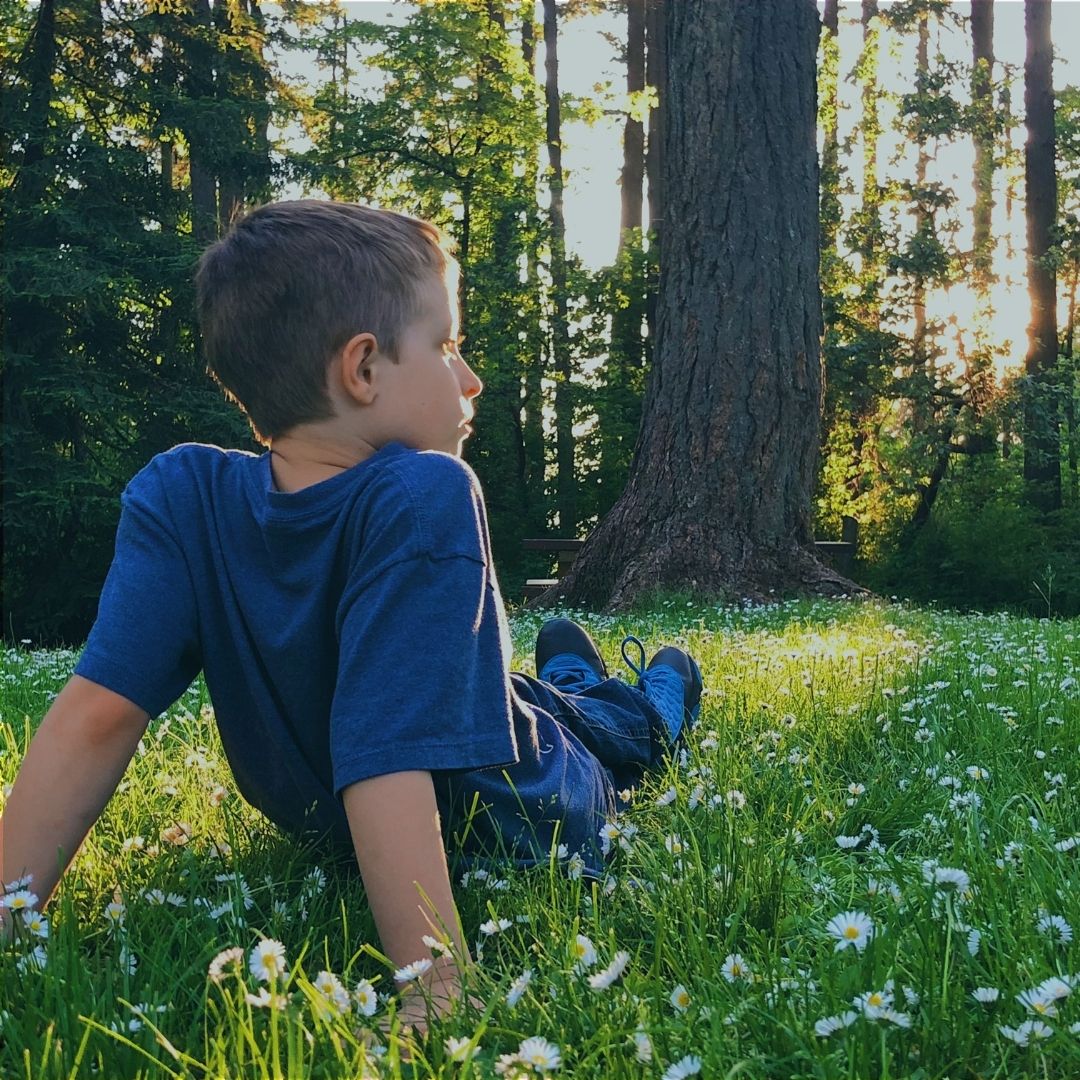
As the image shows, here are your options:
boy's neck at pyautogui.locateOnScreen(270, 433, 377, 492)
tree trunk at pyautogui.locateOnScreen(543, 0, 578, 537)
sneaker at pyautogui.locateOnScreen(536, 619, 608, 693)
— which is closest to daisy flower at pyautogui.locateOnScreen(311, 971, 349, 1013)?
boy's neck at pyautogui.locateOnScreen(270, 433, 377, 492)

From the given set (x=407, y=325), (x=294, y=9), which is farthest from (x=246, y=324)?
(x=294, y=9)

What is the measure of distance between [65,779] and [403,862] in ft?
2.29

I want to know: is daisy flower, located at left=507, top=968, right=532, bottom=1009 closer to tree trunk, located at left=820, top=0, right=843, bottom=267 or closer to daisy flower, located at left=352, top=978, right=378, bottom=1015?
daisy flower, located at left=352, top=978, right=378, bottom=1015

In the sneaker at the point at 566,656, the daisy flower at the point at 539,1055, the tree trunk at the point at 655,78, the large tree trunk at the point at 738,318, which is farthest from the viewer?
the tree trunk at the point at 655,78

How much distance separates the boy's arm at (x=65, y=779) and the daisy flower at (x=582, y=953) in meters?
0.94

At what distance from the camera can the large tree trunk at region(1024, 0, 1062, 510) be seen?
67.9 ft

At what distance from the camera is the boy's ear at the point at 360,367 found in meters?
2.03

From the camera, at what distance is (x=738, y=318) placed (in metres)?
9.75

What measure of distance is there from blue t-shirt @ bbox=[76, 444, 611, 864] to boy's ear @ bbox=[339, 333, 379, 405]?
0.11 meters

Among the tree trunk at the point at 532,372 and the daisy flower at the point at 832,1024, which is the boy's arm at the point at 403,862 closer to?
the daisy flower at the point at 832,1024

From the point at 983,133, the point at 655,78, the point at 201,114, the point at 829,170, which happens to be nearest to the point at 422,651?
the point at 201,114

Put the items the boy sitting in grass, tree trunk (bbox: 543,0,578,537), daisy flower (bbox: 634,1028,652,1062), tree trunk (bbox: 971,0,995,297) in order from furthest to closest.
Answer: tree trunk (bbox: 543,0,578,537) → tree trunk (bbox: 971,0,995,297) → the boy sitting in grass → daisy flower (bbox: 634,1028,652,1062)

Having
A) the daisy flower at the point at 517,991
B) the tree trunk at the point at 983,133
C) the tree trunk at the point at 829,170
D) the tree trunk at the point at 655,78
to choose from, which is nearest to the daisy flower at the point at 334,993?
the daisy flower at the point at 517,991

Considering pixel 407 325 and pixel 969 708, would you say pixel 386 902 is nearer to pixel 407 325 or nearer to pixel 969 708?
pixel 407 325
